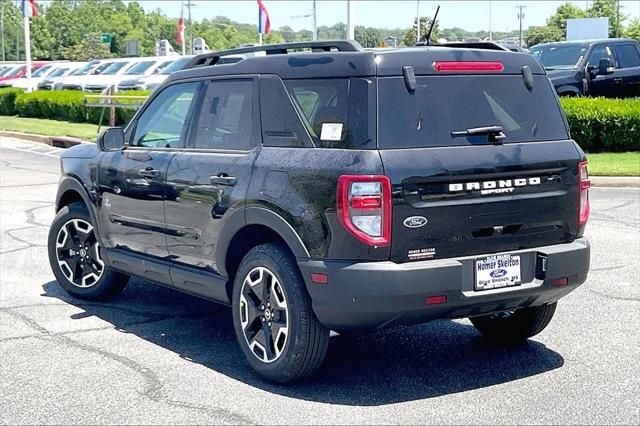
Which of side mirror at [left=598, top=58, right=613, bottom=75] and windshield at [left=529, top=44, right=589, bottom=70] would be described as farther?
windshield at [left=529, top=44, right=589, bottom=70]

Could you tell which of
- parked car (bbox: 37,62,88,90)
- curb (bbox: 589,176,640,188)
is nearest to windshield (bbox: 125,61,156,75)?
parked car (bbox: 37,62,88,90)

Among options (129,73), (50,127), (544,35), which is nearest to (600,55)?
(50,127)

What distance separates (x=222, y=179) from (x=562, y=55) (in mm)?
17547

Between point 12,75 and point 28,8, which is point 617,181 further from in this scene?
point 12,75

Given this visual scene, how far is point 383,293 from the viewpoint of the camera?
5129 millimetres

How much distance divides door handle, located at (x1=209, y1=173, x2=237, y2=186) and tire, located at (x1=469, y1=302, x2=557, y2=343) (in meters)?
1.90

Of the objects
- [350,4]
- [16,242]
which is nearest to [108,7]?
[350,4]

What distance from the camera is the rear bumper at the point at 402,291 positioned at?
5.14m

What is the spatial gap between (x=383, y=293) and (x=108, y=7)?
163 meters

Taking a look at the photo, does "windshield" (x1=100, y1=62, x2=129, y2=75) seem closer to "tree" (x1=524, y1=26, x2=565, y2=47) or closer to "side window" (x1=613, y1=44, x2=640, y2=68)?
"side window" (x1=613, y1=44, x2=640, y2=68)

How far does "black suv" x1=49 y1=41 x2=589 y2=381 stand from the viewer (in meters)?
5.19

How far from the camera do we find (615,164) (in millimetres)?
16062

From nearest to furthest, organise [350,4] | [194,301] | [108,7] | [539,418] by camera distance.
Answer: [539,418]
[194,301]
[350,4]
[108,7]

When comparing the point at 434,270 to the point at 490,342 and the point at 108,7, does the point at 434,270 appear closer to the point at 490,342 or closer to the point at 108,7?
the point at 490,342
